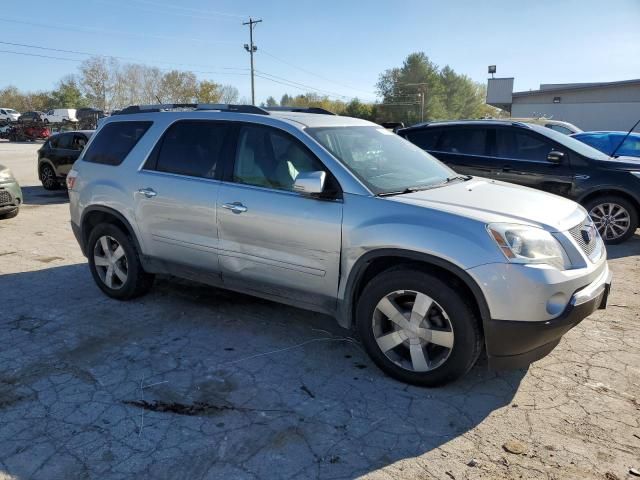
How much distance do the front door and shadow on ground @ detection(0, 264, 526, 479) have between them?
21.6 inches

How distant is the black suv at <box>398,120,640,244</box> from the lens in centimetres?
726

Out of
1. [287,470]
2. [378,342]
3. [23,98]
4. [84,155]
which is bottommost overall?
[287,470]

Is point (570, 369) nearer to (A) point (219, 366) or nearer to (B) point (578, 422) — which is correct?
(B) point (578, 422)

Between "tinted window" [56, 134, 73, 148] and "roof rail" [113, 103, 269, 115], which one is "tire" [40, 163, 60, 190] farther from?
"roof rail" [113, 103, 269, 115]

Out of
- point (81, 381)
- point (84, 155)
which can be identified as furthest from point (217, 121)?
point (81, 381)

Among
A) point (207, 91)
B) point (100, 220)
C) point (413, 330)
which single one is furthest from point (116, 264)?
point (207, 91)

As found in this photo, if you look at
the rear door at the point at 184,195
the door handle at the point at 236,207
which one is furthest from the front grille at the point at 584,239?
the rear door at the point at 184,195

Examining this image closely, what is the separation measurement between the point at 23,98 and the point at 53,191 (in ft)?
292

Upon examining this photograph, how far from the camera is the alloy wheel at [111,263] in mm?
4934

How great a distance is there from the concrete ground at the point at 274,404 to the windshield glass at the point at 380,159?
4.41ft

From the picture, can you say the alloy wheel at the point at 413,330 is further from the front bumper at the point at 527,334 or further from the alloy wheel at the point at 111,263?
the alloy wheel at the point at 111,263

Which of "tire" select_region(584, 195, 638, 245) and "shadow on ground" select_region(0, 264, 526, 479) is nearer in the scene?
"shadow on ground" select_region(0, 264, 526, 479)

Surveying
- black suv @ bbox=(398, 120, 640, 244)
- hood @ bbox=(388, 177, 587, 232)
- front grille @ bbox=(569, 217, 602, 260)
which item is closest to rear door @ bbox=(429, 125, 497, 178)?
black suv @ bbox=(398, 120, 640, 244)

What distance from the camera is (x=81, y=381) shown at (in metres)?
3.45
